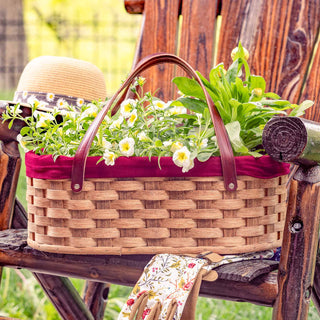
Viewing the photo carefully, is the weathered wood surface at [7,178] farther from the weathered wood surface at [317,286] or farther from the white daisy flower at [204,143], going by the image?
the weathered wood surface at [317,286]

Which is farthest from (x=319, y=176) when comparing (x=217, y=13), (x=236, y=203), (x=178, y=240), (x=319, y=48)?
(x=217, y=13)

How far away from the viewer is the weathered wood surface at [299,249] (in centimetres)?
→ 90

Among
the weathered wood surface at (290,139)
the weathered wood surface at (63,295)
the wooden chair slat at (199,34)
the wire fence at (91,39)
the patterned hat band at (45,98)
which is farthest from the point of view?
the wire fence at (91,39)

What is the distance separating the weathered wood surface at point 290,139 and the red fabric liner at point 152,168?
107 millimetres

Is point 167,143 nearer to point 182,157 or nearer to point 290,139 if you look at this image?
point 182,157

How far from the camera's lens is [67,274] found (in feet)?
3.58

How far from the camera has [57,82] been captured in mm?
1476

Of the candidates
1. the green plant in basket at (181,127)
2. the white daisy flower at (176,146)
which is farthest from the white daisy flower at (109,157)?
the white daisy flower at (176,146)

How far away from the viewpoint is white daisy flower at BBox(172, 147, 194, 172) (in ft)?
2.89

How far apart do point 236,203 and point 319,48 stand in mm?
767

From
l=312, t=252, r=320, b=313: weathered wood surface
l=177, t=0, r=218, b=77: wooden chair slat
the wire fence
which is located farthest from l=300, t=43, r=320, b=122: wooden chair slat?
the wire fence

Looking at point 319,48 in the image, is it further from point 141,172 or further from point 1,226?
point 1,226

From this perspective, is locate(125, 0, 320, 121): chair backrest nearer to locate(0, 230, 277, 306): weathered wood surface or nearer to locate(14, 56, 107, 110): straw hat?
locate(14, 56, 107, 110): straw hat

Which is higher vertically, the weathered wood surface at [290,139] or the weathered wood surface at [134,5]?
the weathered wood surface at [134,5]
